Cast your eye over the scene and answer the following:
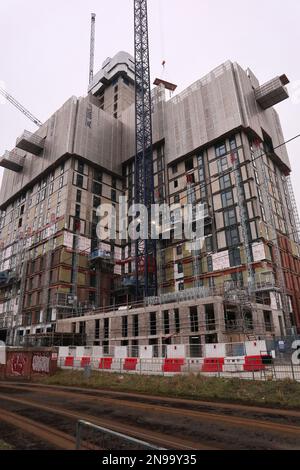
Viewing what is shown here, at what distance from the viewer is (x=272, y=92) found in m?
61.3

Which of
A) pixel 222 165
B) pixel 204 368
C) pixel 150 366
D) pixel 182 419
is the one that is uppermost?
pixel 222 165

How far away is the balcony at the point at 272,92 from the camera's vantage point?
60219 mm

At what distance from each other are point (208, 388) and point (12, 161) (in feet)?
269

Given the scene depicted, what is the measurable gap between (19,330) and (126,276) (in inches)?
955

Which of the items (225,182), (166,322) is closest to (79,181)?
(225,182)

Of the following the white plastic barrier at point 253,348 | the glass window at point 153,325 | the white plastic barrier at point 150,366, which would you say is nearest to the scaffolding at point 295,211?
the glass window at point 153,325

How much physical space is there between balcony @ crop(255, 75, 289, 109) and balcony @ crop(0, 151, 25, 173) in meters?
60.0

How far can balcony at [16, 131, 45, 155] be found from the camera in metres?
76.7

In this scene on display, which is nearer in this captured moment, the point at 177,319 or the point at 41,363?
the point at 41,363

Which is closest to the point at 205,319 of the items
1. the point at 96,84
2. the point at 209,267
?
the point at 209,267

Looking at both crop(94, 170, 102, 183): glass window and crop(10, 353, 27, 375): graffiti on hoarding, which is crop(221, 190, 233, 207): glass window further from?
crop(10, 353, 27, 375): graffiti on hoarding

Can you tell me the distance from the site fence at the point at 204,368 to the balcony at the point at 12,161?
68.9m

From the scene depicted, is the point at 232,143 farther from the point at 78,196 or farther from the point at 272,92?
the point at 78,196

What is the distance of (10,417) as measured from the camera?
39.2 feet
